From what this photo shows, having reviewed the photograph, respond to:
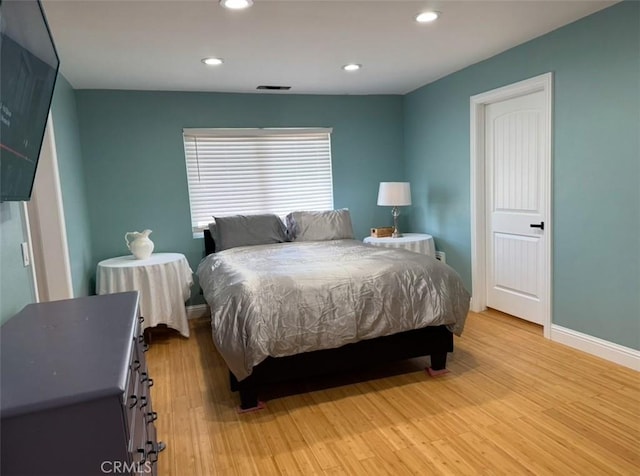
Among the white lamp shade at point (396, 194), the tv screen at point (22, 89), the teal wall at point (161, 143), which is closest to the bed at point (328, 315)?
the tv screen at point (22, 89)

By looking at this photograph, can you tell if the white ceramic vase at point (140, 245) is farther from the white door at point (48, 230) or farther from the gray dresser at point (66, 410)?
the gray dresser at point (66, 410)

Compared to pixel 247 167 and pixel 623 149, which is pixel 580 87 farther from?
pixel 247 167

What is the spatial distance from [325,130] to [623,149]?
2.89 meters

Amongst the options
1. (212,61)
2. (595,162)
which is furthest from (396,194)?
(212,61)

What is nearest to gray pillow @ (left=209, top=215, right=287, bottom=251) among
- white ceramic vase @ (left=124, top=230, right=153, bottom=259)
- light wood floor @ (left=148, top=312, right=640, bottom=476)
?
white ceramic vase @ (left=124, top=230, right=153, bottom=259)

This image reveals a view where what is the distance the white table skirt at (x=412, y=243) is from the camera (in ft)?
13.9

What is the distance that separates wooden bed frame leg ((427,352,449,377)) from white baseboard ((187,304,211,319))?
2.51 meters

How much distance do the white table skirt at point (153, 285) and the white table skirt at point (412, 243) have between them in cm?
190

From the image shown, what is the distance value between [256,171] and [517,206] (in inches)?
104

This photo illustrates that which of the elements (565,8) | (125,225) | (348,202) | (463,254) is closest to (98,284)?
(125,225)

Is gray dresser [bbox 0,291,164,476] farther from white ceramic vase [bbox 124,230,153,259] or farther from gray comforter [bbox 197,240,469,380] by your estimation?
white ceramic vase [bbox 124,230,153,259]

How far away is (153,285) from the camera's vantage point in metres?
3.58

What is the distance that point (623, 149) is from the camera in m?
2.67

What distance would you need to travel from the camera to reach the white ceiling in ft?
7.82
